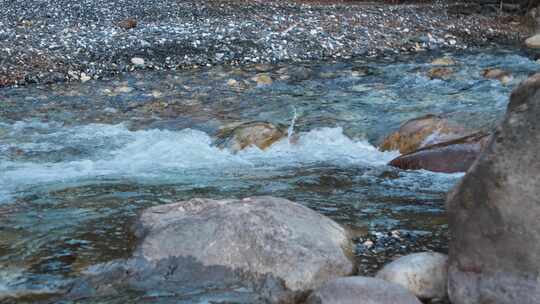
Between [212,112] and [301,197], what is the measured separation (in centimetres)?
366

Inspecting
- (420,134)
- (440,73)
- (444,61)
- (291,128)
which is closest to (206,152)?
(291,128)

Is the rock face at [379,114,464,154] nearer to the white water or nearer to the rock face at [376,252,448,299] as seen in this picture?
the white water

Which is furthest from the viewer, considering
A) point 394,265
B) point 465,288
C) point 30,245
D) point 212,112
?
point 212,112

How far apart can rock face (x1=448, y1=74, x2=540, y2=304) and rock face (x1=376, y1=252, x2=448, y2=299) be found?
0.12 metres

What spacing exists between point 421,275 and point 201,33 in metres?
9.49

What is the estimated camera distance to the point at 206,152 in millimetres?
7176

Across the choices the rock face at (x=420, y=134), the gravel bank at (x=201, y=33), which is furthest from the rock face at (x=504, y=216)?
the gravel bank at (x=201, y=33)

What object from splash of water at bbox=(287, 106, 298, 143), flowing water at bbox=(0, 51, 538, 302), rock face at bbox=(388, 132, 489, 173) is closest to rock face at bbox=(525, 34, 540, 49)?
flowing water at bbox=(0, 51, 538, 302)

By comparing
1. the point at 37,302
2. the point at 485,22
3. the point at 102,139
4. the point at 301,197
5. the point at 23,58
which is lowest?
the point at 37,302

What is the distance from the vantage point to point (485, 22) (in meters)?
15.4

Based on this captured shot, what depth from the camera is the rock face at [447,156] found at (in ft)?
19.8

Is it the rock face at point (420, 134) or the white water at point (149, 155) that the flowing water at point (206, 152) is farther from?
the rock face at point (420, 134)

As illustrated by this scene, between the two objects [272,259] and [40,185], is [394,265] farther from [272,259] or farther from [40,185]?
[40,185]

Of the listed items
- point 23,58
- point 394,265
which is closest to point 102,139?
point 23,58
